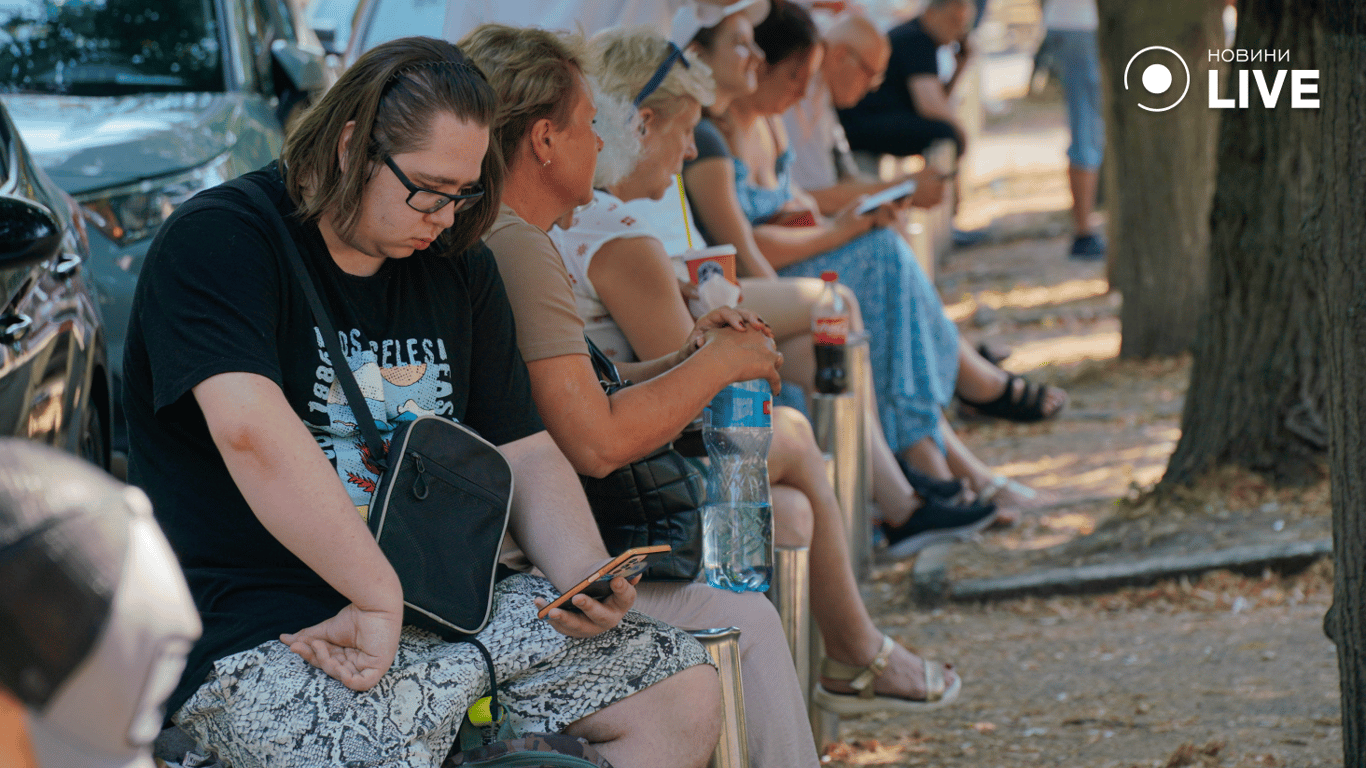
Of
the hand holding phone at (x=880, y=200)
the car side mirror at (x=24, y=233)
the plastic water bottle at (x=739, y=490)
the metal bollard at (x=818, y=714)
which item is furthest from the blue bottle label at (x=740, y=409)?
the hand holding phone at (x=880, y=200)

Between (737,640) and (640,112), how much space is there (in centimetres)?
164

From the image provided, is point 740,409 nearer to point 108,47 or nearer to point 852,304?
point 852,304

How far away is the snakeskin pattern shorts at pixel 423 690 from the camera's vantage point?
1834mm

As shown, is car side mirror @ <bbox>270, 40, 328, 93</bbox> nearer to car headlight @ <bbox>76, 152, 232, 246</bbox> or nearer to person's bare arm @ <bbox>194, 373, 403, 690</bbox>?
car headlight @ <bbox>76, 152, 232, 246</bbox>

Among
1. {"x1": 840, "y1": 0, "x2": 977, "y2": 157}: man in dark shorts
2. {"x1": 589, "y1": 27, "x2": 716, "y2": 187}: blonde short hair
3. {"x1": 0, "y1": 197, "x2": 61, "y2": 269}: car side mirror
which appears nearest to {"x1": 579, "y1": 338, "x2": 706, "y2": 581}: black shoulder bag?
{"x1": 589, "y1": 27, "x2": 716, "y2": 187}: blonde short hair

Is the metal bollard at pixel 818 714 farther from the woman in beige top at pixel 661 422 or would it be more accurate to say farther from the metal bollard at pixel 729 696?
the metal bollard at pixel 729 696

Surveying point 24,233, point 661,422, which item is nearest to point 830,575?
point 661,422

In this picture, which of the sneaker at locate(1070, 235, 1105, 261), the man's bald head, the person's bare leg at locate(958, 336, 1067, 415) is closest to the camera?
the person's bare leg at locate(958, 336, 1067, 415)

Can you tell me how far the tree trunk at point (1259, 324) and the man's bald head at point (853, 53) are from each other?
210 cm

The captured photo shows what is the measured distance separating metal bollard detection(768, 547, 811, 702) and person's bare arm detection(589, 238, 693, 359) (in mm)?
556

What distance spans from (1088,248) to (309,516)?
31.9ft

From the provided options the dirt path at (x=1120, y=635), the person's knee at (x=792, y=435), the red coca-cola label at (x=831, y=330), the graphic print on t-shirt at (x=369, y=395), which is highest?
the graphic print on t-shirt at (x=369, y=395)

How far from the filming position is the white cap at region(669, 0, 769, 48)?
477cm

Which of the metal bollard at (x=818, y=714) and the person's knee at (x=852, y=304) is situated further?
the person's knee at (x=852, y=304)
